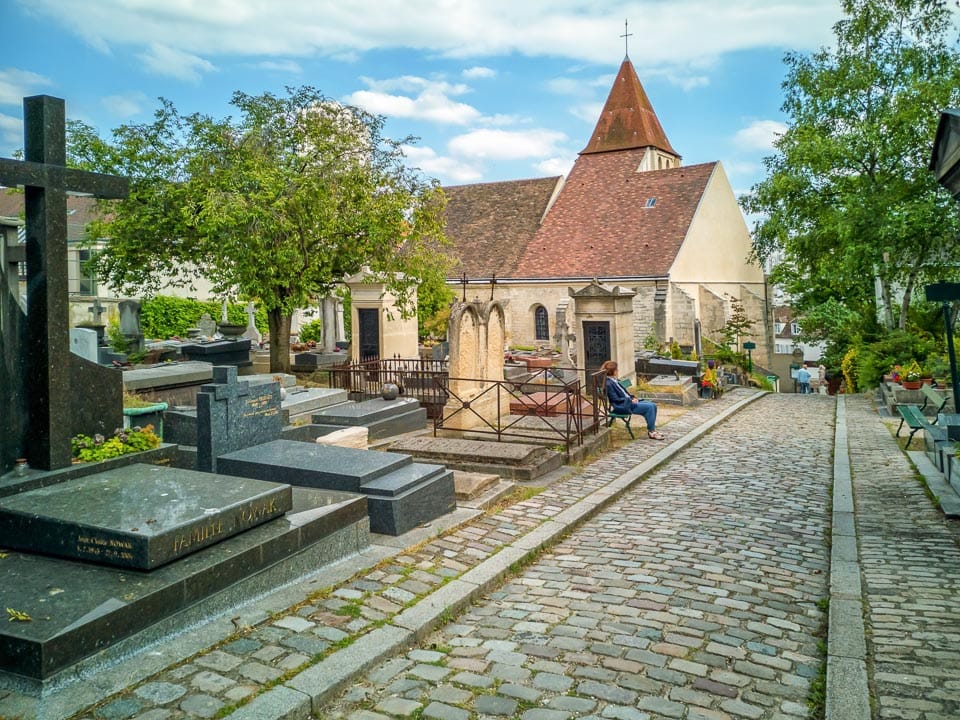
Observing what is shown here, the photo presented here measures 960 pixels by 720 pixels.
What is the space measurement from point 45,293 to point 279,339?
12153 millimetres

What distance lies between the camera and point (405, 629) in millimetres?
4930

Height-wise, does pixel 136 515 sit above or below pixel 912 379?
below

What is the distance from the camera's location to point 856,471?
35.0 feet

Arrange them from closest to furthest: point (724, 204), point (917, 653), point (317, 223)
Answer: point (917, 653), point (317, 223), point (724, 204)

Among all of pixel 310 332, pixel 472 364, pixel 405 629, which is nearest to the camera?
pixel 405 629

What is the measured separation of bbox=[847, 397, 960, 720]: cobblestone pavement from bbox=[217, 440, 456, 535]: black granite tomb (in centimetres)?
388

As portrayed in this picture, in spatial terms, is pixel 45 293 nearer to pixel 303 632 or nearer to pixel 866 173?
pixel 303 632

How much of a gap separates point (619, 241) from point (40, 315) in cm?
2802

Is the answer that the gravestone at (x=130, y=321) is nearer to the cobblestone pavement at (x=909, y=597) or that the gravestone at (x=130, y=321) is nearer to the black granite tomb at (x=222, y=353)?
the black granite tomb at (x=222, y=353)

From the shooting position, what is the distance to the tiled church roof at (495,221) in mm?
34312

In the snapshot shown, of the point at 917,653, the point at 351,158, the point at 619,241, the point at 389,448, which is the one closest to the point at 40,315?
the point at 389,448

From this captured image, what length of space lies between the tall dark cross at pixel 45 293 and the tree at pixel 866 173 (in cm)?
2164

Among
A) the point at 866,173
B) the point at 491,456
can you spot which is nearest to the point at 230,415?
the point at 491,456

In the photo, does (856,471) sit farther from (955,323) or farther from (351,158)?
(955,323)
